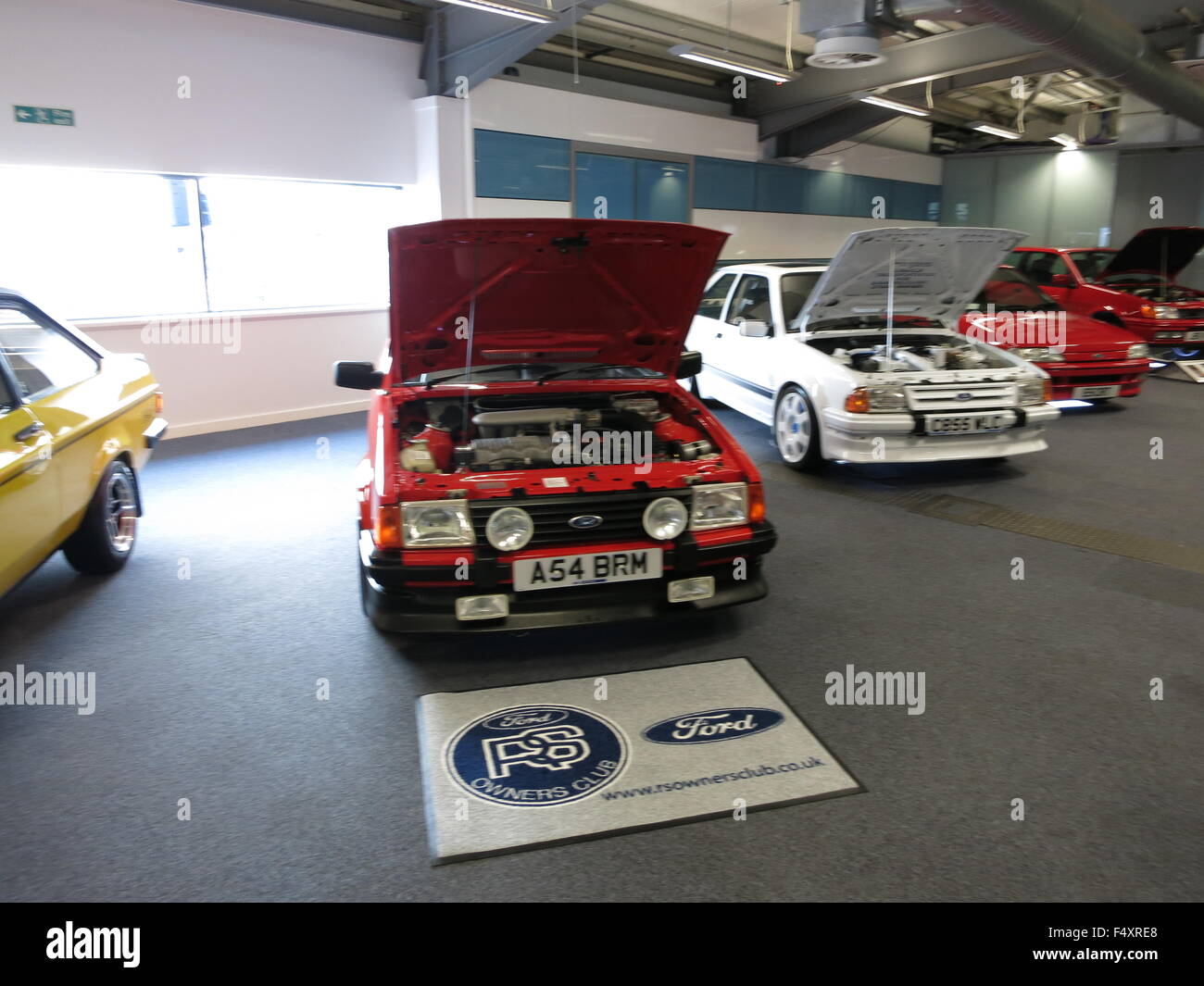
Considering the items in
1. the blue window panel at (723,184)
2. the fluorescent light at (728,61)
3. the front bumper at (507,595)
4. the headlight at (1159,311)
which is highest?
the fluorescent light at (728,61)

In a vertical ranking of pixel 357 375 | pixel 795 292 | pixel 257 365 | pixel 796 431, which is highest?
pixel 795 292

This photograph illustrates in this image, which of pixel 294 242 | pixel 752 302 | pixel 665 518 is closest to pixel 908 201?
pixel 752 302

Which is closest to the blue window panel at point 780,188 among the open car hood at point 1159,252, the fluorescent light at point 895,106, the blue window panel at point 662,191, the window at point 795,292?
the fluorescent light at point 895,106

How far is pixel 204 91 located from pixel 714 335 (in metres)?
4.38

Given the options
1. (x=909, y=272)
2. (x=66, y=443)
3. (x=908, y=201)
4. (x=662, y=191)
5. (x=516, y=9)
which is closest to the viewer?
(x=66, y=443)

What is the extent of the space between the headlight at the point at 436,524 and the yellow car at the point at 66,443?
1353 millimetres

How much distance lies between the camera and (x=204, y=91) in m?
6.38

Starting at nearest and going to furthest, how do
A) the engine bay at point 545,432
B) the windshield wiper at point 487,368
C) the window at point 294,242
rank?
the engine bay at point 545,432 < the windshield wiper at point 487,368 < the window at point 294,242

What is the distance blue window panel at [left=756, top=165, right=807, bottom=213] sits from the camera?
38.2 ft

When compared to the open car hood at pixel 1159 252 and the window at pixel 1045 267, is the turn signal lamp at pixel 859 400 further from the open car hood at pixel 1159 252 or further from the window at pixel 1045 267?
the open car hood at pixel 1159 252

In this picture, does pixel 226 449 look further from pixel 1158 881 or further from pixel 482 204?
pixel 1158 881

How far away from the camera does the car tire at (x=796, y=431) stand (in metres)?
5.37

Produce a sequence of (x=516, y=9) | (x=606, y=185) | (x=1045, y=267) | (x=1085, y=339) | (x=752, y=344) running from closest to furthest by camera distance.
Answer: (x=752, y=344)
(x=516, y=9)
(x=1085, y=339)
(x=1045, y=267)
(x=606, y=185)

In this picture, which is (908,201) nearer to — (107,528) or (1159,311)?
(1159,311)
